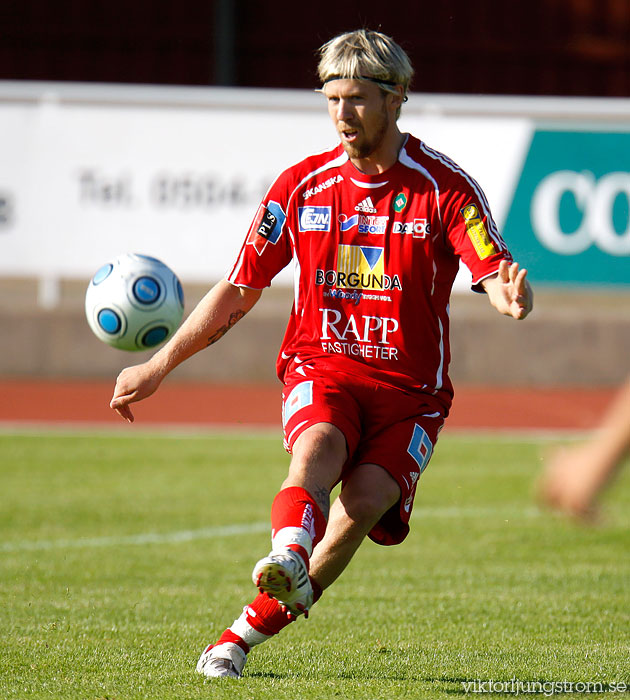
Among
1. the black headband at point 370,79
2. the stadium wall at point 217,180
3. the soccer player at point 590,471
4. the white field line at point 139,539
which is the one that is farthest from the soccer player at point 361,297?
the stadium wall at point 217,180

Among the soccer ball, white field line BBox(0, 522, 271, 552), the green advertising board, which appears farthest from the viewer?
the green advertising board

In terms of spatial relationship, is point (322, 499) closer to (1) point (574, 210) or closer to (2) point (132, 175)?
(1) point (574, 210)

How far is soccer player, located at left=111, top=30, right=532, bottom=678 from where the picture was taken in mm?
4656

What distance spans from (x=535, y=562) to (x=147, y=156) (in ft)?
32.7

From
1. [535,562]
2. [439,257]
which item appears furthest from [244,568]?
[439,257]

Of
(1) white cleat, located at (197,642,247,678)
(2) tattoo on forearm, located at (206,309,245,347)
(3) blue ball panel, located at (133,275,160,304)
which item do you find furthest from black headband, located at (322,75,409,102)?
(1) white cleat, located at (197,642,247,678)

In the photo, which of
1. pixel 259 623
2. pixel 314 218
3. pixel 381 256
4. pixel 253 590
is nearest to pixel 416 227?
pixel 381 256

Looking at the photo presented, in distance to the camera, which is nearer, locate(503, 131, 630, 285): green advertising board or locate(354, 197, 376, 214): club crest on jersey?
locate(354, 197, 376, 214): club crest on jersey

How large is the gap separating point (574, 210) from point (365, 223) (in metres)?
11.1

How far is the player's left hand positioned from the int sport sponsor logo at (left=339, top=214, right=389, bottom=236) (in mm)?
551

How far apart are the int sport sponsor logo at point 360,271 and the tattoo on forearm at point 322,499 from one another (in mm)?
897

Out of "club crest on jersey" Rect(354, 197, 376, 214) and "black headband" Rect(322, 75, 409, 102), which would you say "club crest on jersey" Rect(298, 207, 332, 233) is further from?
"black headband" Rect(322, 75, 409, 102)

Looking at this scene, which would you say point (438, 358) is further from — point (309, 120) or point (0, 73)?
point (0, 73)

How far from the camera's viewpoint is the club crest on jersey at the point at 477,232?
4.66m
